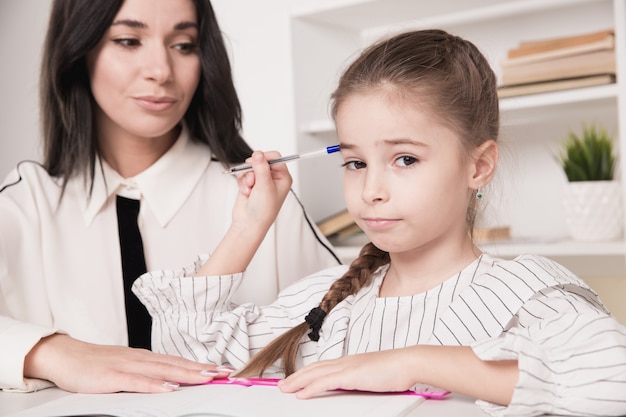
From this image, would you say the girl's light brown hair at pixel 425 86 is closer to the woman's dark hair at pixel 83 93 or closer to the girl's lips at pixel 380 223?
the girl's lips at pixel 380 223

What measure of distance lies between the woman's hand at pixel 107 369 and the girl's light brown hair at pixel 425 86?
11 cm

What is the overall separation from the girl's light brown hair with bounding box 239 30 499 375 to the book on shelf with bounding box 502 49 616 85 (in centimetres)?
74

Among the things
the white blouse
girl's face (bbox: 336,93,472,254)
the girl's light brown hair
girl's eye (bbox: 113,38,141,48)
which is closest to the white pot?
the white blouse

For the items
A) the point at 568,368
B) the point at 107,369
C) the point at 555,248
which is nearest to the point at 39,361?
the point at 107,369

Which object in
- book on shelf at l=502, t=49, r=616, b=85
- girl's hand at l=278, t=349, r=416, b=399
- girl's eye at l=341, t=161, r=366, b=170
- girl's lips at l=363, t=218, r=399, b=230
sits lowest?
girl's hand at l=278, t=349, r=416, b=399

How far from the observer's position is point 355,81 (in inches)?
46.8

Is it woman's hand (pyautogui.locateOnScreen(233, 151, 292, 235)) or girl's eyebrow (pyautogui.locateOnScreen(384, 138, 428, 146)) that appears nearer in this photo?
girl's eyebrow (pyautogui.locateOnScreen(384, 138, 428, 146))

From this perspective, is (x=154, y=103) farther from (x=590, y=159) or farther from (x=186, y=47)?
(x=590, y=159)

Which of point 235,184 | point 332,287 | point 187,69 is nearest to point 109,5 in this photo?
point 187,69

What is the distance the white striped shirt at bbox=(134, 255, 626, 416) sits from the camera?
2.62ft

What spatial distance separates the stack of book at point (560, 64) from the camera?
1.84 m

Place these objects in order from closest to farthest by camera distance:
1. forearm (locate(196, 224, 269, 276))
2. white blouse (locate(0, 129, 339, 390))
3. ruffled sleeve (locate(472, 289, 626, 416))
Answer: ruffled sleeve (locate(472, 289, 626, 416))
forearm (locate(196, 224, 269, 276))
white blouse (locate(0, 129, 339, 390))

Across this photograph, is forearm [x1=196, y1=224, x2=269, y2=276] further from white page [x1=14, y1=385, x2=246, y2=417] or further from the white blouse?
white page [x1=14, y1=385, x2=246, y2=417]

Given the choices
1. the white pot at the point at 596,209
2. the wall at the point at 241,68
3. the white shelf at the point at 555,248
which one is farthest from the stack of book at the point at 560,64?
the wall at the point at 241,68
